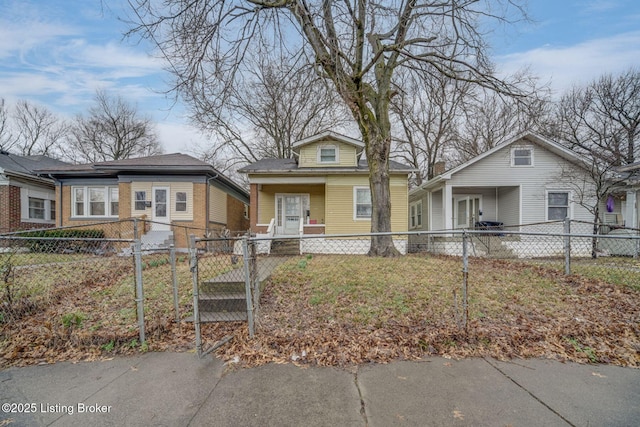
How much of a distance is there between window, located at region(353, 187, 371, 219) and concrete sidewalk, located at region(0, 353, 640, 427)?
996 centimetres

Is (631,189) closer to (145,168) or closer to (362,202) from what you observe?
(362,202)

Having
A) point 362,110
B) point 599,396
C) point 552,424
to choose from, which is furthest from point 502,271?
point 362,110

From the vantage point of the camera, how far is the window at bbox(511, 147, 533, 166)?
1257 centimetres

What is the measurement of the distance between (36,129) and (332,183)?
111 feet

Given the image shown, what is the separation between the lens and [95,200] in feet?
45.0

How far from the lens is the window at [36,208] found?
46.6 feet

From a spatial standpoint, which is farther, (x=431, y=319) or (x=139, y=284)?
(x=431, y=319)

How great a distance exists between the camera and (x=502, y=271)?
6535 mm

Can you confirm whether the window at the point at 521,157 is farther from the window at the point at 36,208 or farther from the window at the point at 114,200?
the window at the point at 36,208

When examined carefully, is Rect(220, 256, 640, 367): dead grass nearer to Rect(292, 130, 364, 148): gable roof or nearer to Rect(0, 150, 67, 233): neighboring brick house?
Rect(292, 130, 364, 148): gable roof

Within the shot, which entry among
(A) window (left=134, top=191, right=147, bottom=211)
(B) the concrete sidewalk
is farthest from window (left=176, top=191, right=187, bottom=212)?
(B) the concrete sidewalk

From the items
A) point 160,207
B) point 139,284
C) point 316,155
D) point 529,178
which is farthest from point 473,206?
point 160,207

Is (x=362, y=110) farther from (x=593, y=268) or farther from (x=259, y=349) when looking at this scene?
(x=259, y=349)

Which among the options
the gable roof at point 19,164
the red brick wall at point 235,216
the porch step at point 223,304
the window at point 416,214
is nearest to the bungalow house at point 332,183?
the red brick wall at point 235,216
